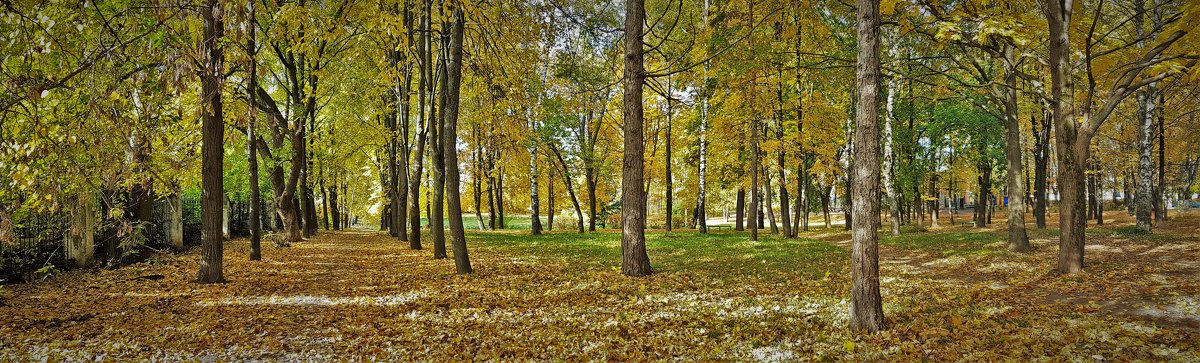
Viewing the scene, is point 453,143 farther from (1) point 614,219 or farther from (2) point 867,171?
(1) point 614,219

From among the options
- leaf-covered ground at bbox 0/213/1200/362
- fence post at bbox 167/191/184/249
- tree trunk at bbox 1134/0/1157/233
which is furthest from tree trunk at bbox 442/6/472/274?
tree trunk at bbox 1134/0/1157/233

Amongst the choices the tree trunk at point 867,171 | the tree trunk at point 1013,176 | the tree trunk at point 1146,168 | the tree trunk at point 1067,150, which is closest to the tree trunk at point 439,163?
the tree trunk at point 867,171

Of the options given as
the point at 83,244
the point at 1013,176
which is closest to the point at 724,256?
the point at 1013,176

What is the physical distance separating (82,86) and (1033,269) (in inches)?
586

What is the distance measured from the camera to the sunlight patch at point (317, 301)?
7.82 meters

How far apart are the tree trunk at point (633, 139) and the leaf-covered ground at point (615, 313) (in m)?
0.70

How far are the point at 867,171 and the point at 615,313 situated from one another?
3.45 meters

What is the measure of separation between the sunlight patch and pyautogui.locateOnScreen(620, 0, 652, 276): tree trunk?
12.5 feet

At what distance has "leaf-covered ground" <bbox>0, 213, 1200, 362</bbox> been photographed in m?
5.17

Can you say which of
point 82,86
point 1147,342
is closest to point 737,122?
point 1147,342

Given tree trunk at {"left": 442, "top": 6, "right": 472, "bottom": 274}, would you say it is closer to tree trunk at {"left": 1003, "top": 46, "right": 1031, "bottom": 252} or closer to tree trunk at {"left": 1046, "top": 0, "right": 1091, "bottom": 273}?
tree trunk at {"left": 1046, "top": 0, "right": 1091, "bottom": 273}

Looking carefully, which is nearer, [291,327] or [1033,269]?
[291,327]

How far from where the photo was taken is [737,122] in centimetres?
2103

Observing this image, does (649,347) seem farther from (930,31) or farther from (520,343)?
(930,31)
